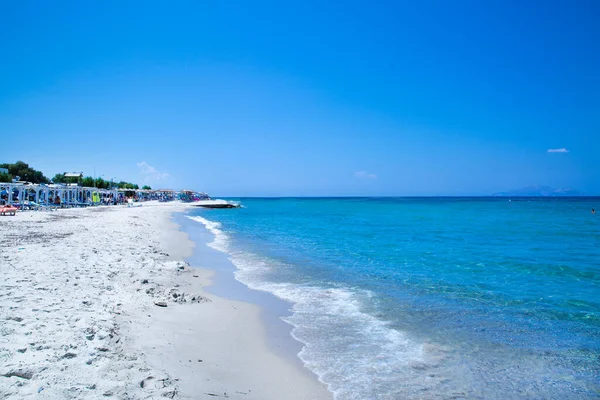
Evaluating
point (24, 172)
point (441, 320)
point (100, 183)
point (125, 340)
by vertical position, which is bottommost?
point (441, 320)

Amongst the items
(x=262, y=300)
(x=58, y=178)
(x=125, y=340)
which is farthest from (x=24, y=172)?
(x=125, y=340)

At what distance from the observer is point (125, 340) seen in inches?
208

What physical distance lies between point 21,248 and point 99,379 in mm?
10173

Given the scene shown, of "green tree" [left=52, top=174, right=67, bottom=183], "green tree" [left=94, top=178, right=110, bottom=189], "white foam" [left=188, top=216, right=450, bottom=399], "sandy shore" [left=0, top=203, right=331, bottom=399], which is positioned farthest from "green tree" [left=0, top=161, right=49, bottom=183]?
"white foam" [left=188, top=216, right=450, bottom=399]

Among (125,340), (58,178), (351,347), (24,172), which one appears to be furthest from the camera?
(58,178)

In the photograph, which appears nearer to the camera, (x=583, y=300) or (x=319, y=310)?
(x=319, y=310)

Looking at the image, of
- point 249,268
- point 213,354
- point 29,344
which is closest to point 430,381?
point 213,354

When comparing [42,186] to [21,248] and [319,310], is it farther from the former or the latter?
[319,310]

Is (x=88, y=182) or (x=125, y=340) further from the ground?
(x=88, y=182)

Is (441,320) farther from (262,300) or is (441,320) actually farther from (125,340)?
(125,340)

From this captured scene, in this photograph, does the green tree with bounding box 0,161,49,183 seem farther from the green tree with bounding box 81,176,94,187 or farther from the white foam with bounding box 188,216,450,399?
the white foam with bounding box 188,216,450,399

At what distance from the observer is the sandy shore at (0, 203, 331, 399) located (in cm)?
393

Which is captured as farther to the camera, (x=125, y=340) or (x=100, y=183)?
(x=100, y=183)

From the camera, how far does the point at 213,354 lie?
5.51 metres
